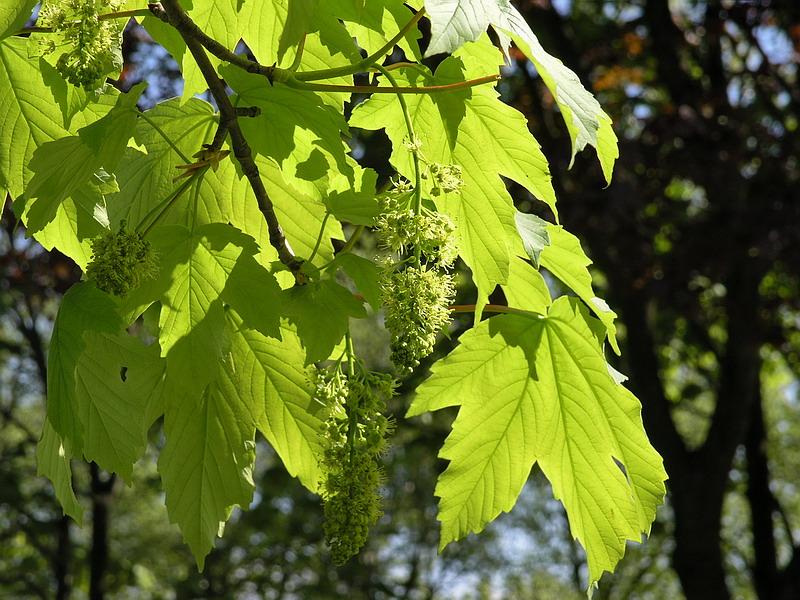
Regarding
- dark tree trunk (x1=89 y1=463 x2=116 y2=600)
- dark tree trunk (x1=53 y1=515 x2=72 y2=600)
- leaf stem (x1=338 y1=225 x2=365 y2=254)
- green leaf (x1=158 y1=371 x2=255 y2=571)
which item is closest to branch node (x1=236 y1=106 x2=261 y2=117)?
leaf stem (x1=338 y1=225 x2=365 y2=254)

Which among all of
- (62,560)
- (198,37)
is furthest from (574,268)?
(62,560)

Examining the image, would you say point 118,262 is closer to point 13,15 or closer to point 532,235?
point 13,15

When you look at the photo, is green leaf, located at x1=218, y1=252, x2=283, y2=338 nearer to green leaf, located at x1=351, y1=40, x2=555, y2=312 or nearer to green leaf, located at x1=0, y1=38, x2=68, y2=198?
green leaf, located at x1=351, y1=40, x2=555, y2=312

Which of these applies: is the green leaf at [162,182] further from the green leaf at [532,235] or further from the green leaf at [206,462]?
the green leaf at [532,235]

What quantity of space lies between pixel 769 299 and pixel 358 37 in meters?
6.99

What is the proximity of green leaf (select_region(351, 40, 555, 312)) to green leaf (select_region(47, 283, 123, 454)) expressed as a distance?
1.42 ft

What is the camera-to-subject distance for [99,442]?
46.6 inches

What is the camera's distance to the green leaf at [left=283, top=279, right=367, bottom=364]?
118 cm

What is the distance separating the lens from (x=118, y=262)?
1094mm

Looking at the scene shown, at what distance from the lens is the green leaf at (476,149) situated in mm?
1130

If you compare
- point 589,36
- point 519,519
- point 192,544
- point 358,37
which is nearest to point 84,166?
point 358,37

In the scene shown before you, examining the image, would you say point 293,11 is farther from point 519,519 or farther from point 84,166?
point 519,519

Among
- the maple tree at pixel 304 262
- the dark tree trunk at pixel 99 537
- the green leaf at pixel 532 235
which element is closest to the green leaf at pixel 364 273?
the maple tree at pixel 304 262

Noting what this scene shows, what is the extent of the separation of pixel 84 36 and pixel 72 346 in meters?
0.39
